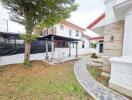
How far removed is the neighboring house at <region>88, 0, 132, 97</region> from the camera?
585cm

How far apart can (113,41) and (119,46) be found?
565mm

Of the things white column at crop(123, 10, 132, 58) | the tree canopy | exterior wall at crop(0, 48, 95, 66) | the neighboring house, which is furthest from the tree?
white column at crop(123, 10, 132, 58)

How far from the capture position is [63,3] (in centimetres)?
1071

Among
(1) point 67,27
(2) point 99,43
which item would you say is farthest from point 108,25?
(1) point 67,27

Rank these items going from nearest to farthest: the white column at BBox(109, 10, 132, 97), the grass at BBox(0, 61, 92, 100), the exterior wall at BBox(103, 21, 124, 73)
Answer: the grass at BBox(0, 61, 92, 100) < the white column at BBox(109, 10, 132, 97) < the exterior wall at BBox(103, 21, 124, 73)

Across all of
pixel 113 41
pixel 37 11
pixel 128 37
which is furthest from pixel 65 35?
pixel 128 37

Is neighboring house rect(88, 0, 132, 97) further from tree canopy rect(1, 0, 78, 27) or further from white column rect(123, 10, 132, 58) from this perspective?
tree canopy rect(1, 0, 78, 27)

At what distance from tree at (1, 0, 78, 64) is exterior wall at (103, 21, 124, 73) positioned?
3.93 m

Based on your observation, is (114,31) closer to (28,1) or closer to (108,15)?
(108,15)

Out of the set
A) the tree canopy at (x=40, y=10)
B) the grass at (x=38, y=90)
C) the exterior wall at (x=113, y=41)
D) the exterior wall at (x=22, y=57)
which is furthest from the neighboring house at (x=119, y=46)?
the exterior wall at (x=22, y=57)

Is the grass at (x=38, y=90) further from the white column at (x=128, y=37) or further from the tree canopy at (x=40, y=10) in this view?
the tree canopy at (x=40, y=10)

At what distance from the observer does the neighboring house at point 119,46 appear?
5848mm

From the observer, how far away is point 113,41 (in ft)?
27.1

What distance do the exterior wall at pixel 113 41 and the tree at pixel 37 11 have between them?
393 centimetres
